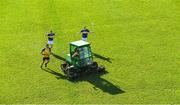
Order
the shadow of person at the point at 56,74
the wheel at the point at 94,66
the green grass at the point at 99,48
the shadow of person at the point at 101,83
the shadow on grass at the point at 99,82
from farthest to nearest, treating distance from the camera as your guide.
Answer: the wheel at the point at 94,66
the shadow of person at the point at 56,74
the shadow on grass at the point at 99,82
the shadow of person at the point at 101,83
the green grass at the point at 99,48

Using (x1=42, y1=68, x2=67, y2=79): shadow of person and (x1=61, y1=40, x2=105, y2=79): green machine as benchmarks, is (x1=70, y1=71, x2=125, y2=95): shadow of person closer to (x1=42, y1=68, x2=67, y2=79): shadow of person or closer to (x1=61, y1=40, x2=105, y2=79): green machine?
(x1=61, y1=40, x2=105, y2=79): green machine

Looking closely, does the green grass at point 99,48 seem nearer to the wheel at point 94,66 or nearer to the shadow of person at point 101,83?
the shadow of person at point 101,83

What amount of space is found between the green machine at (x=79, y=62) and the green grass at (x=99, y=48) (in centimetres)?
63

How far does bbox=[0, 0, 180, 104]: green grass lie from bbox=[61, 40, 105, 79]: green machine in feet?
2.05

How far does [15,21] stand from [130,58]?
13.7m

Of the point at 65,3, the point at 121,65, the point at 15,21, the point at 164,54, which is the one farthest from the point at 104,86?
the point at 65,3

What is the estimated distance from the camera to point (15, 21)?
4078 centimetres

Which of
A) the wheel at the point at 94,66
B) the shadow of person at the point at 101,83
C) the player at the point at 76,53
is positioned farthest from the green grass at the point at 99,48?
the player at the point at 76,53

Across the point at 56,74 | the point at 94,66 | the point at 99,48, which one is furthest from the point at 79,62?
the point at 99,48

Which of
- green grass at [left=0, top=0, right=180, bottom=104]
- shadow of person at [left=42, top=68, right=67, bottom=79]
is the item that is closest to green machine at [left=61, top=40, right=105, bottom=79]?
shadow of person at [left=42, top=68, right=67, bottom=79]

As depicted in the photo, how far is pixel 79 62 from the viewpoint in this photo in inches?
1141

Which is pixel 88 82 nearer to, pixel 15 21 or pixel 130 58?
pixel 130 58

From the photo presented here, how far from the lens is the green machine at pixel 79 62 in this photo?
2877 cm

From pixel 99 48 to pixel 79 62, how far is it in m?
5.26
